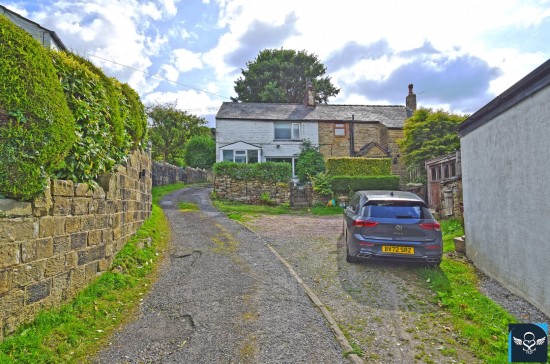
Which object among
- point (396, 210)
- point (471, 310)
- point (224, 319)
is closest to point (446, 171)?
point (396, 210)

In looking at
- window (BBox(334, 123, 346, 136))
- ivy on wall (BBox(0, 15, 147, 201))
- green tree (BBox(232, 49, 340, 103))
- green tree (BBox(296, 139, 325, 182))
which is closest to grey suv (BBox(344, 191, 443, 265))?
ivy on wall (BBox(0, 15, 147, 201))

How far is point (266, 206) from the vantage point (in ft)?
60.2

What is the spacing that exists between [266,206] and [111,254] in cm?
1227

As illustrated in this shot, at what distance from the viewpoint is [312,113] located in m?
28.1

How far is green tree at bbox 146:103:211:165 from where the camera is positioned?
33.8 m

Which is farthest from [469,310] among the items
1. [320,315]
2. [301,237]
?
[301,237]

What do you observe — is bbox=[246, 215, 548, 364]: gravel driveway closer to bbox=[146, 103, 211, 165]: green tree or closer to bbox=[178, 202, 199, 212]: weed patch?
bbox=[178, 202, 199, 212]: weed patch

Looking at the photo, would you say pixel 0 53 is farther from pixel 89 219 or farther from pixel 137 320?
pixel 137 320

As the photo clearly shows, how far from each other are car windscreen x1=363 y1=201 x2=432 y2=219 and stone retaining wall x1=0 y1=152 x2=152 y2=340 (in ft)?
17.8

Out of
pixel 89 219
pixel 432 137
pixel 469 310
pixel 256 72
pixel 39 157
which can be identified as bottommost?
pixel 469 310

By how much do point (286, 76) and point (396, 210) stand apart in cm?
3910

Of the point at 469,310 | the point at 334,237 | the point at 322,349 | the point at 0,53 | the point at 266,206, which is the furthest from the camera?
the point at 266,206

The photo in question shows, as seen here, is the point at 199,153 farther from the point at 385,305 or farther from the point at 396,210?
the point at 385,305

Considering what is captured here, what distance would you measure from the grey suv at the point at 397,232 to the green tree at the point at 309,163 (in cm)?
1533
